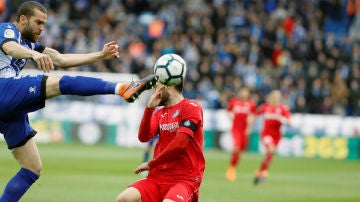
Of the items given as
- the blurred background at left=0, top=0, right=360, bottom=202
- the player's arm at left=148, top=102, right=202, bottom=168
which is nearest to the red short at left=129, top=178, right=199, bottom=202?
the player's arm at left=148, top=102, right=202, bottom=168

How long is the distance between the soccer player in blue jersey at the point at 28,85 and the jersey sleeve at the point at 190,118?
0.52 metres

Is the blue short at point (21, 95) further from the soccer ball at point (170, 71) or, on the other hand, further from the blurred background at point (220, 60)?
the blurred background at point (220, 60)

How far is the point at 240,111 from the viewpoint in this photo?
2005 centimetres

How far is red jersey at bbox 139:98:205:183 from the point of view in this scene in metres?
7.84

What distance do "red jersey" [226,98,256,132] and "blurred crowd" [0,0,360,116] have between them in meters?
5.82

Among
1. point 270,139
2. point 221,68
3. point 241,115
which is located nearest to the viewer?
point 270,139

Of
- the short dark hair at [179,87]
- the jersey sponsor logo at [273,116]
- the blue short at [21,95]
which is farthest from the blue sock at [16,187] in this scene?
the jersey sponsor logo at [273,116]

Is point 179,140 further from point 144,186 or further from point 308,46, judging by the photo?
point 308,46

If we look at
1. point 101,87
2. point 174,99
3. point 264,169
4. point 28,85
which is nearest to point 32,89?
point 28,85

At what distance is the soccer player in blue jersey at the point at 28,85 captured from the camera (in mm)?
7668

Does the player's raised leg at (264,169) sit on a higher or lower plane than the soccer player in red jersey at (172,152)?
lower

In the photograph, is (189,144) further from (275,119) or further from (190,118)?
(275,119)

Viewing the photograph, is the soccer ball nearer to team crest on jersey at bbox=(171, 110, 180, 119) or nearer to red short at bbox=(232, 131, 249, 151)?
team crest on jersey at bbox=(171, 110, 180, 119)

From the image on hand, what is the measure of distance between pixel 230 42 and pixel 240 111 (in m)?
9.35
